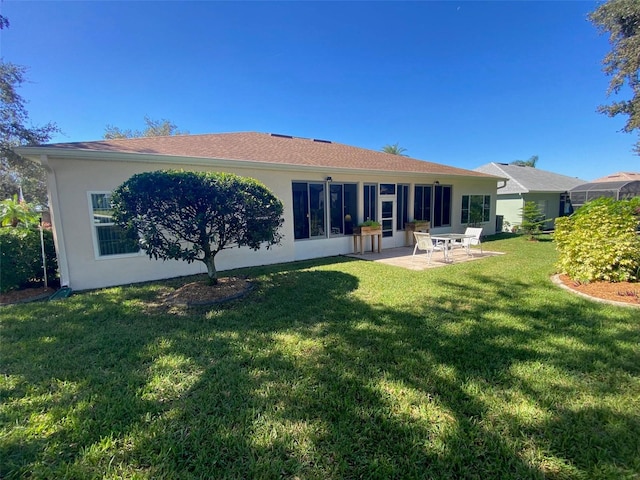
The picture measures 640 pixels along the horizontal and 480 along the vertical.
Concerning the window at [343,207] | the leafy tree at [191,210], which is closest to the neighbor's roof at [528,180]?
the window at [343,207]

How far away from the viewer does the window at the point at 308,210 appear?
968 cm

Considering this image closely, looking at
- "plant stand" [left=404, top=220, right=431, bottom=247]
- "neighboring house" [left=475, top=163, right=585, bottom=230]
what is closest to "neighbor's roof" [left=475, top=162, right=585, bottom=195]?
"neighboring house" [left=475, top=163, right=585, bottom=230]

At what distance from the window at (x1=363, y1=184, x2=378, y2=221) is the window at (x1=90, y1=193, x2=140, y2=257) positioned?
7908mm

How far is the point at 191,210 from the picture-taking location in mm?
5531

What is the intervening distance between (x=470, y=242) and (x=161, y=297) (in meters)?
9.34

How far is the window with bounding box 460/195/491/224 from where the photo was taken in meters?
14.9

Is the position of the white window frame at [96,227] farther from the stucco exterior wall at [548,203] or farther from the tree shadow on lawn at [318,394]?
the stucco exterior wall at [548,203]

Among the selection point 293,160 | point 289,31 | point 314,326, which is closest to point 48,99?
point 289,31

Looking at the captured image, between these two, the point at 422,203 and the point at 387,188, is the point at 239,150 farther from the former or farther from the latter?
the point at 422,203

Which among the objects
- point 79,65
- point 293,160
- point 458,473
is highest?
point 79,65

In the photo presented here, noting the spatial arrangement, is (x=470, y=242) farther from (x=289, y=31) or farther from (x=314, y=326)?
(x=289, y=31)

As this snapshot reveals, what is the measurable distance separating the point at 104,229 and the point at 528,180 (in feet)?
85.4

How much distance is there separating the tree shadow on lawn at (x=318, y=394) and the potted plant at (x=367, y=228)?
6.17 metres

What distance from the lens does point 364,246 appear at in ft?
36.6
